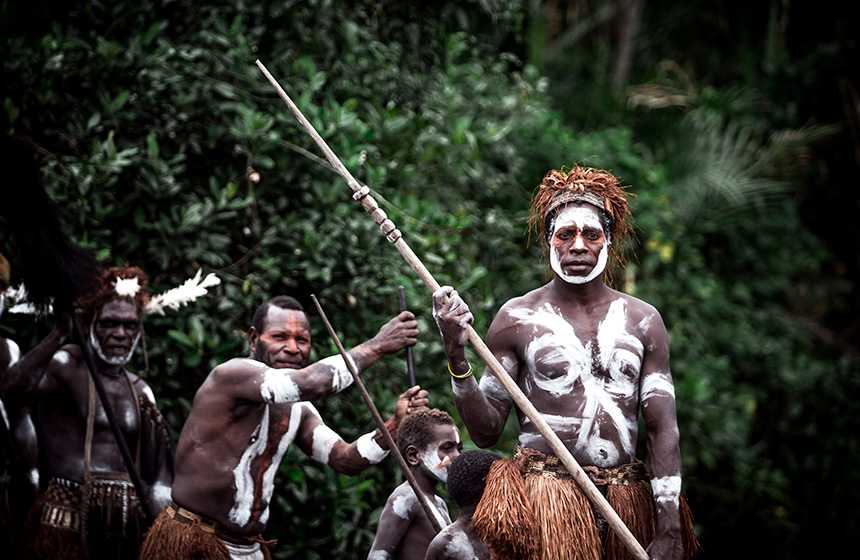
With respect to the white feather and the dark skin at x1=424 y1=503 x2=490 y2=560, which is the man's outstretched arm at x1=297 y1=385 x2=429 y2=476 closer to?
the dark skin at x1=424 y1=503 x2=490 y2=560

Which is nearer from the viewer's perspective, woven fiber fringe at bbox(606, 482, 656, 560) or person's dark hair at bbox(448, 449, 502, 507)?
woven fiber fringe at bbox(606, 482, 656, 560)

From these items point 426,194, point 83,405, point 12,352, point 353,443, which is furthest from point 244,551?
point 426,194

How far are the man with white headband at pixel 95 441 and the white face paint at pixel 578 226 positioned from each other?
214 centimetres

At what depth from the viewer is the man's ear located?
362cm

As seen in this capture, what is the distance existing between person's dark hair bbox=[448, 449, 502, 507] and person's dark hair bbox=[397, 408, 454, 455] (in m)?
0.38

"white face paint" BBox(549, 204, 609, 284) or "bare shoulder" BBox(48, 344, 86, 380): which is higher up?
"white face paint" BBox(549, 204, 609, 284)

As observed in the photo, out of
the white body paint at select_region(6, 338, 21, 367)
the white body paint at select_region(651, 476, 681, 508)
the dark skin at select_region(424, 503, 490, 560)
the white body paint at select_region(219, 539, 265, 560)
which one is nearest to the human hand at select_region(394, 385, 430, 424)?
the dark skin at select_region(424, 503, 490, 560)

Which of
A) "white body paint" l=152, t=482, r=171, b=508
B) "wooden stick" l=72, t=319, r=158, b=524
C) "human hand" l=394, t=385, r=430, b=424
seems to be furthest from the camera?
"white body paint" l=152, t=482, r=171, b=508

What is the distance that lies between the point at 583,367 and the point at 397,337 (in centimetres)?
80

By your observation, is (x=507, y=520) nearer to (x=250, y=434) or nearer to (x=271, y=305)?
(x=250, y=434)

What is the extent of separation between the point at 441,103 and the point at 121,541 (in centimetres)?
397

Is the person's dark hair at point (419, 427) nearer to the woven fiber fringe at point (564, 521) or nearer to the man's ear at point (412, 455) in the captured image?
the man's ear at point (412, 455)

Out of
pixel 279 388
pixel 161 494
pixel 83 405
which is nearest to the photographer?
pixel 279 388

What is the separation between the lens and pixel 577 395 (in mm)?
3062
